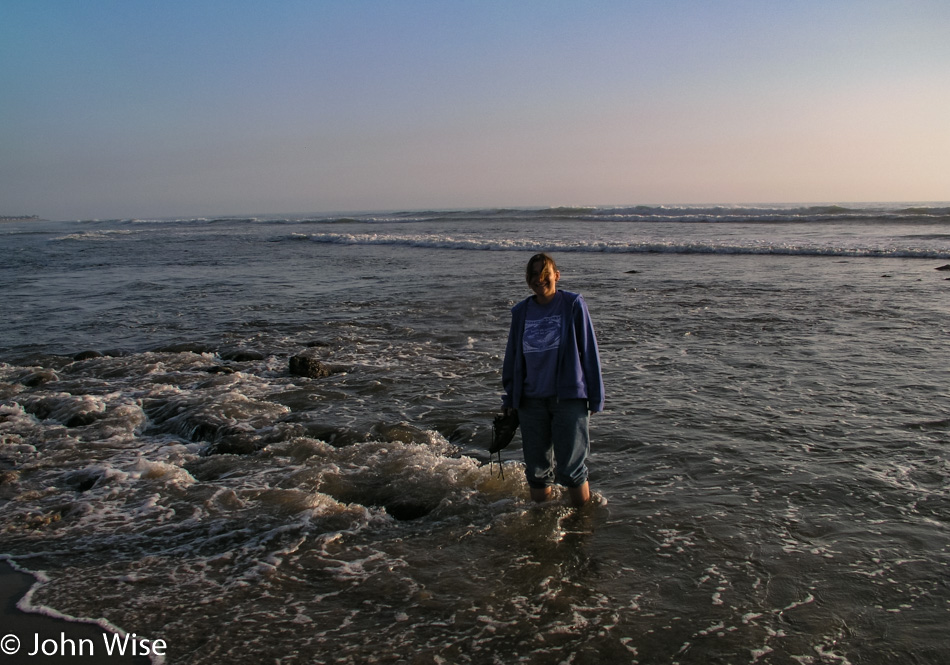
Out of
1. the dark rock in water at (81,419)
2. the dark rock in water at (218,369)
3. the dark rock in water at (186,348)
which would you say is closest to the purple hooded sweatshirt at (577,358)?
the dark rock in water at (81,419)

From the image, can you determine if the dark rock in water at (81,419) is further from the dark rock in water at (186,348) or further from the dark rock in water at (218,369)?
the dark rock in water at (186,348)

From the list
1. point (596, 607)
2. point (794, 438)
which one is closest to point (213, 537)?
point (596, 607)

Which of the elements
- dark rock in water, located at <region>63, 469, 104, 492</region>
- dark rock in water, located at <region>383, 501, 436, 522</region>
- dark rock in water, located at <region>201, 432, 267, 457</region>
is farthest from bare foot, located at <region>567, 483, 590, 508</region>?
dark rock in water, located at <region>63, 469, 104, 492</region>

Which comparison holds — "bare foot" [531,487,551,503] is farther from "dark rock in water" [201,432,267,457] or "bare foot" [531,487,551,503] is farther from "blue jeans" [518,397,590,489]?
"dark rock in water" [201,432,267,457]

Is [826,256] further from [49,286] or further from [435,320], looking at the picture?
[49,286]

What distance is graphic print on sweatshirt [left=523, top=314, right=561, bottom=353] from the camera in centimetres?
448

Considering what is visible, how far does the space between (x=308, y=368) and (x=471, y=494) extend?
457 cm

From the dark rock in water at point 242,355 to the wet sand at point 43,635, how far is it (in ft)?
20.6

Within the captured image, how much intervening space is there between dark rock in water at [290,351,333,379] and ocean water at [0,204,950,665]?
0.23m

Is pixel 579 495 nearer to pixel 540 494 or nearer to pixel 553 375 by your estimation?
pixel 540 494

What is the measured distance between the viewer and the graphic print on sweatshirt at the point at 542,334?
4477mm

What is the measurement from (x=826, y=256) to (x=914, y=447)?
2025 cm

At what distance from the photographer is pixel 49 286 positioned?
1923 centimetres

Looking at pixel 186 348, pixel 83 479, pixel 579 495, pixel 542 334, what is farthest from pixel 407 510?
pixel 186 348
